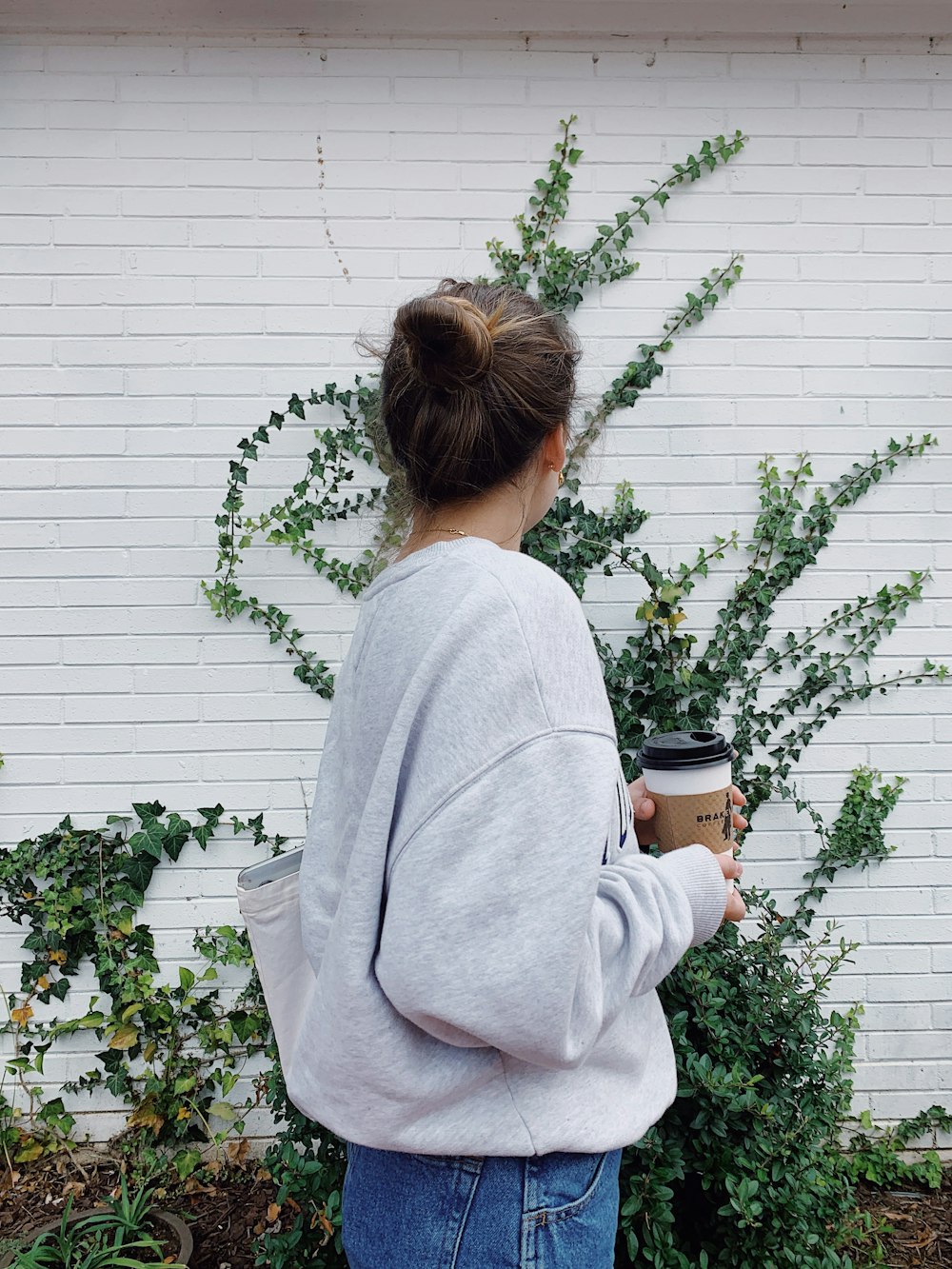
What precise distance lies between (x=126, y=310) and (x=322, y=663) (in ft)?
3.63

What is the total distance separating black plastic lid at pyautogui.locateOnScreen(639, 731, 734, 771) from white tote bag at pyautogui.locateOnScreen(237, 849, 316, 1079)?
0.52 meters

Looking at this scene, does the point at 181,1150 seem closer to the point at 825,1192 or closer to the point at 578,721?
the point at 825,1192

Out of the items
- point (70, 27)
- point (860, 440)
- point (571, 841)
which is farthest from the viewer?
point (860, 440)

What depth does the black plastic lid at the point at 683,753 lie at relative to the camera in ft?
4.35

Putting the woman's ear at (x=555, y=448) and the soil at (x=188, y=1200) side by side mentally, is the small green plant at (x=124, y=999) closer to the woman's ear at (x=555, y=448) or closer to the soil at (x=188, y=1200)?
the soil at (x=188, y=1200)

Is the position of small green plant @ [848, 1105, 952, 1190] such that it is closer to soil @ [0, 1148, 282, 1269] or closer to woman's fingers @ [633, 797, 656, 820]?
soil @ [0, 1148, 282, 1269]

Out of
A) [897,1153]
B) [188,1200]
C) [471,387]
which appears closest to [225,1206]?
[188,1200]

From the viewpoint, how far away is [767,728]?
8.77 feet

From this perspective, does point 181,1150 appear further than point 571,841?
Yes

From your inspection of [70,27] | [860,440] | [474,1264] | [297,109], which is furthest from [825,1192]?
[70,27]

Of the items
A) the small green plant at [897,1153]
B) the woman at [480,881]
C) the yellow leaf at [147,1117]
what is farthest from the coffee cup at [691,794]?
the yellow leaf at [147,1117]

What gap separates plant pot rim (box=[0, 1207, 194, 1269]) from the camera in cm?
219

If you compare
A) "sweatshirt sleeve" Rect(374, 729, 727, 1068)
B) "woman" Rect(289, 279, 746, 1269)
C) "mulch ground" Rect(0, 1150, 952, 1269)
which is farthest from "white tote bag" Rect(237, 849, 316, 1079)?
"mulch ground" Rect(0, 1150, 952, 1269)

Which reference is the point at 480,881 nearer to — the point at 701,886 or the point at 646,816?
the point at 701,886
